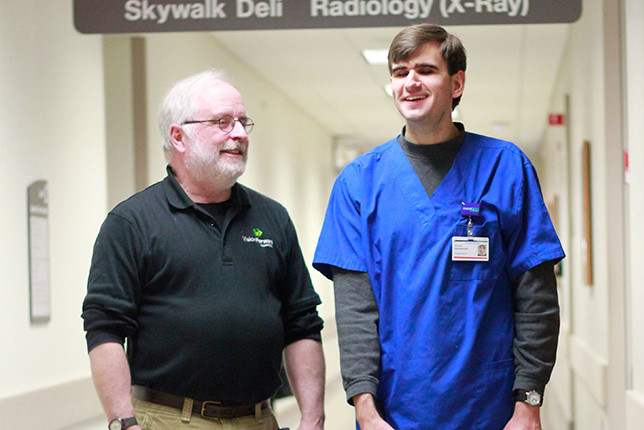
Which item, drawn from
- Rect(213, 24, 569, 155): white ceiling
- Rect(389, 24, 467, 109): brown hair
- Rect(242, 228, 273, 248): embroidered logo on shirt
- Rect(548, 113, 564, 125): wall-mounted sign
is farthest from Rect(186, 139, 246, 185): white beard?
Rect(548, 113, 564, 125): wall-mounted sign

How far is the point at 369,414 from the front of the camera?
1772 mm

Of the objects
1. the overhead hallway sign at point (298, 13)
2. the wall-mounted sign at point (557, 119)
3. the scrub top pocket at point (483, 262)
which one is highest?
the wall-mounted sign at point (557, 119)

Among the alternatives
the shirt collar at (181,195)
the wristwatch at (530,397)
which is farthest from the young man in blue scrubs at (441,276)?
the shirt collar at (181,195)

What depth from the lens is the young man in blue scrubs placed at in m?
1.77

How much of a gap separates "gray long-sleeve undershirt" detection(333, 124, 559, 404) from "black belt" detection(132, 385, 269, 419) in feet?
0.98

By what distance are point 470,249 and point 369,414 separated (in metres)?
0.43

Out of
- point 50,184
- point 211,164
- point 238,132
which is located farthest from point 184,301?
point 50,184

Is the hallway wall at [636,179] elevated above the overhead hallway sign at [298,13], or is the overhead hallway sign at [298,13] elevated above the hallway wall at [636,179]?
the overhead hallway sign at [298,13]

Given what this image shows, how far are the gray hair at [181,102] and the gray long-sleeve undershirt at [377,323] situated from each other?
573mm

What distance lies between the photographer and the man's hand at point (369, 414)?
5.80 feet

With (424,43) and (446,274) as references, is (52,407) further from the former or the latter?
(424,43)

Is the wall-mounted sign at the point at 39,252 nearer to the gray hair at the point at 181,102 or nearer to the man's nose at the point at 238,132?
the gray hair at the point at 181,102

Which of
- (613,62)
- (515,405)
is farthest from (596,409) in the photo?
(515,405)

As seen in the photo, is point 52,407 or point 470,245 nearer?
point 470,245
